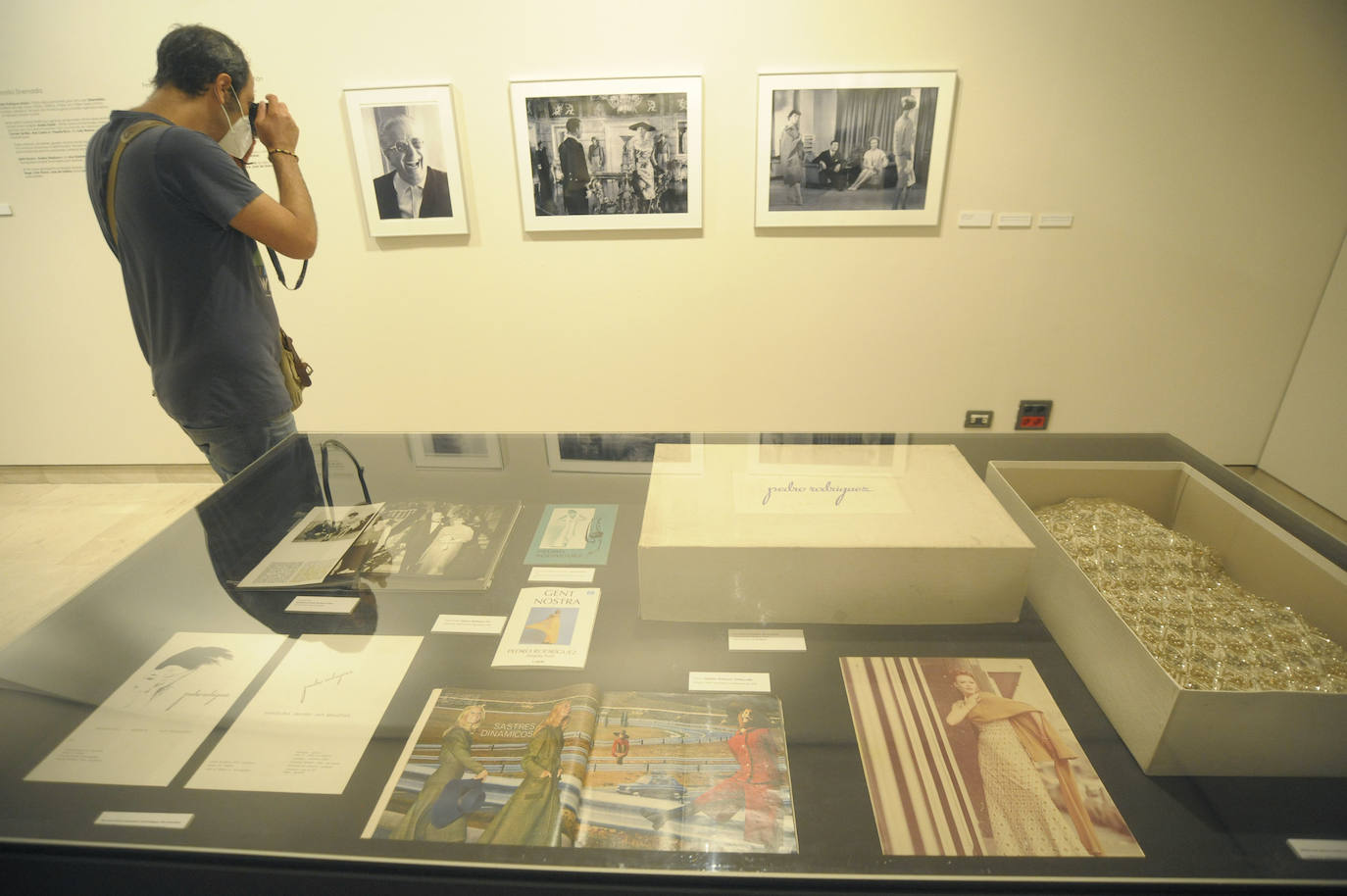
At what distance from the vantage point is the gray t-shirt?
1399 mm

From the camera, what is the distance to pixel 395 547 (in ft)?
4.19

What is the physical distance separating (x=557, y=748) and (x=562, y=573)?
39 cm

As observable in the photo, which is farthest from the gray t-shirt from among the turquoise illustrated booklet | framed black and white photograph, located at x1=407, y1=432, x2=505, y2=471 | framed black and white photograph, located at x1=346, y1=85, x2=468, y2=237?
framed black and white photograph, located at x1=346, y1=85, x2=468, y2=237

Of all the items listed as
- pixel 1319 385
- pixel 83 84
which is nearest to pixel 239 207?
pixel 83 84

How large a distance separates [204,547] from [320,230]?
6.32ft

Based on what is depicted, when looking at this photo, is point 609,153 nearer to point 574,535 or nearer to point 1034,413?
point 574,535

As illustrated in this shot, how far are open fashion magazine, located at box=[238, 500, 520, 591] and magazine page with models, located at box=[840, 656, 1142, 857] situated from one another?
713mm

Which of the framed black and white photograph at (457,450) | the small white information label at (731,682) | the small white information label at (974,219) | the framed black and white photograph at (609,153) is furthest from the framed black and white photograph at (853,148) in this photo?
the small white information label at (731,682)

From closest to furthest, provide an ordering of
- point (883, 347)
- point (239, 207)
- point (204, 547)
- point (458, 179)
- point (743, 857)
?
point (743, 857) < point (204, 547) < point (239, 207) < point (458, 179) < point (883, 347)

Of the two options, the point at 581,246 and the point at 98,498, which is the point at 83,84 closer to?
the point at 98,498

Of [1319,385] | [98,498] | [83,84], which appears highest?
[83,84]

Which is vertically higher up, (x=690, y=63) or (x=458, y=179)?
(x=690, y=63)

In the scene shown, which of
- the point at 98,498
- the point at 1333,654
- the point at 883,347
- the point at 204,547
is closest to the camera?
the point at 1333,654

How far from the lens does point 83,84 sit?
8.45ft
